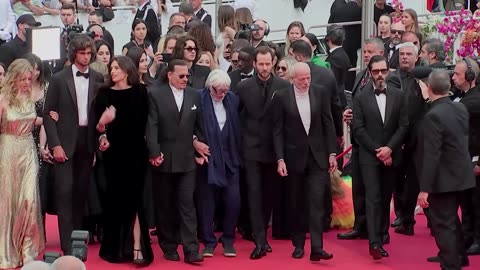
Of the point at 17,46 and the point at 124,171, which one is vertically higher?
the point at 17,46

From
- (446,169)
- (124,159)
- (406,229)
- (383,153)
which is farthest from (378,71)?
(124,159)

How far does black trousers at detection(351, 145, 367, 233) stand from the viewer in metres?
12.6

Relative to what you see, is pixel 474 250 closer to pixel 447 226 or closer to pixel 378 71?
pixel 447 226

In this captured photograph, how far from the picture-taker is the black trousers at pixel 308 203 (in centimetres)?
1186

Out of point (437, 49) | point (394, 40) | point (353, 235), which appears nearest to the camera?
point (353, 235)

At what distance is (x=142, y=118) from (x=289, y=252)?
2.01 m

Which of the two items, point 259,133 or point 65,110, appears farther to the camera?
point 259,133

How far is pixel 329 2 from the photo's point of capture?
69.2ft

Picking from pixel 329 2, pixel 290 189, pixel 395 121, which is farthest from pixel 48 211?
pixel 329 2

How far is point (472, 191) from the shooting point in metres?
12.1

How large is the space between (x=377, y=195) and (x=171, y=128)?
210cm

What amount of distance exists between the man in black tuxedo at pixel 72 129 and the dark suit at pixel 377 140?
8.46 ft

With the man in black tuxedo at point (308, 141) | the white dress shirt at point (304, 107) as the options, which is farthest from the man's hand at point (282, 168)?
the white dress shirt at point (304, 107)

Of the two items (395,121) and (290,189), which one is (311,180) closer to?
(290,189)
